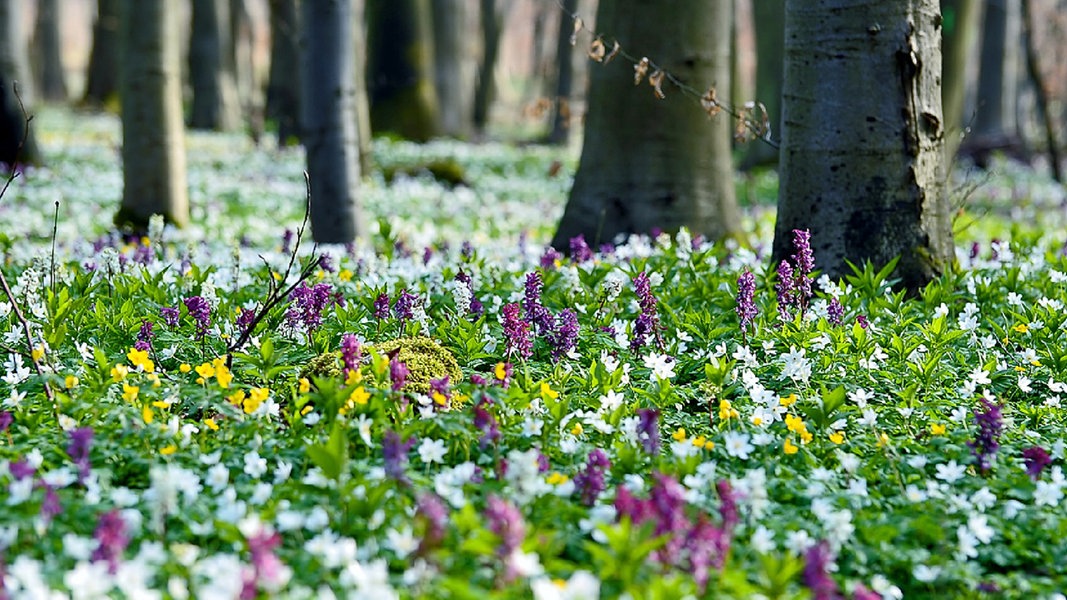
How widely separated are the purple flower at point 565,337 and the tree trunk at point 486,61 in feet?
82.3

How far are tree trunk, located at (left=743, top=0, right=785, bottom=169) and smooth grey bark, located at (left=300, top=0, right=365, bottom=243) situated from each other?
33.8 ft

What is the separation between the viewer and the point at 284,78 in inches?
852

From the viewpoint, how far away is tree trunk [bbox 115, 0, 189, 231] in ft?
30.5

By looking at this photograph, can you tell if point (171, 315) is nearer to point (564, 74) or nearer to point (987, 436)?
point (987, 436)

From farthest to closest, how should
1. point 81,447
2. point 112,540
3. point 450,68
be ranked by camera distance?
point 450,68 < point 81,447 < point 112,540

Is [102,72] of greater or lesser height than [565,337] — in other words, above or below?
above

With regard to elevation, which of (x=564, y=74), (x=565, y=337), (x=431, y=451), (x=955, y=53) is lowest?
(x=431, y=451)

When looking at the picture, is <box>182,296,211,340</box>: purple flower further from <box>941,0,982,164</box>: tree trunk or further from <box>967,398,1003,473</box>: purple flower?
<box>941,0,982,164</box>: tree trunk

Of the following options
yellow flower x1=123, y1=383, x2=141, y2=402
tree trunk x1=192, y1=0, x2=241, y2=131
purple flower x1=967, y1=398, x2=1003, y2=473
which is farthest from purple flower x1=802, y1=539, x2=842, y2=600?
tree trunk x1=192, y1=0, x2=241, y2=131

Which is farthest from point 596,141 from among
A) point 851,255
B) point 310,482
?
point 310,482

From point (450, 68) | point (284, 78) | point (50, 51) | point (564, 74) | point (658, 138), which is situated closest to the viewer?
point (658, 138)

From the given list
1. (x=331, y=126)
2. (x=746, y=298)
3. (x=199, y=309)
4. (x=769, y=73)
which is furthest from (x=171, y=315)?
(x=769, y=73)

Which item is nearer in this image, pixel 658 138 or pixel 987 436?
pixel 987 436

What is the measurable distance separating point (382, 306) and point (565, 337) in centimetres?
99
